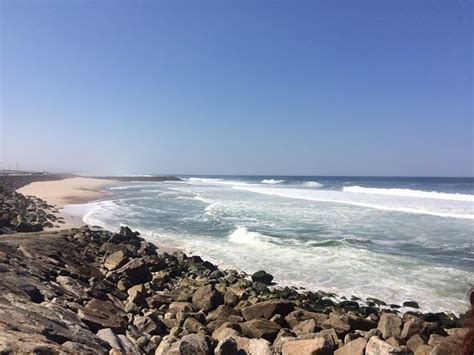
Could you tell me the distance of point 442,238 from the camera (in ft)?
54.8

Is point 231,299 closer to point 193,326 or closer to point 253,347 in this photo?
point 193,326

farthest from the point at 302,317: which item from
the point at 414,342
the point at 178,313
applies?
the point at 178,313

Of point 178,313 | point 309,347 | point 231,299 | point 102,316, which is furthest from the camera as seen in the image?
point 231,299

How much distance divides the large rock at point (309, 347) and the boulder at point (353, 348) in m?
0.16

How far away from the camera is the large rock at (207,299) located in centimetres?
789

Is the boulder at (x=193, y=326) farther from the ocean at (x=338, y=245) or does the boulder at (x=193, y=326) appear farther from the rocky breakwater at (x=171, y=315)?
the ocean at (x=338, y=245)

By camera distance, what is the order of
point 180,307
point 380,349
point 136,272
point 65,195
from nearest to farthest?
point 380,349 → point 180,307 → point 136,272 → point 65,195

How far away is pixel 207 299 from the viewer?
7965mm

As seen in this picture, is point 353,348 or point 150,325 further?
point 150,325

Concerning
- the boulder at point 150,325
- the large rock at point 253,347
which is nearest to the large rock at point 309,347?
the large rock at point 253,347

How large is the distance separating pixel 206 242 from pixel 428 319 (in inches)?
370

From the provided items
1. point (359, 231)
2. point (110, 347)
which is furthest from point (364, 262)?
point (110, 347)

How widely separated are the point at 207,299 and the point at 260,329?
1696mm

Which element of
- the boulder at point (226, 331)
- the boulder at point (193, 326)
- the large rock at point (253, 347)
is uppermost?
the large rock at point (253, 347)
